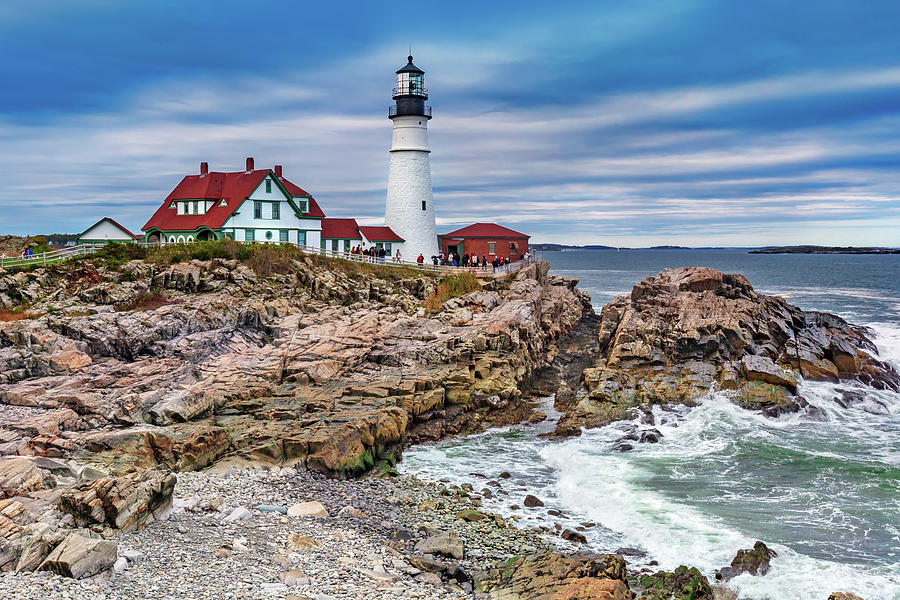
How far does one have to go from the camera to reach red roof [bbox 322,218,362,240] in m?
44.8

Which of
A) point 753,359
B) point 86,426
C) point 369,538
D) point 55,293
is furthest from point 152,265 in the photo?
point 753,359

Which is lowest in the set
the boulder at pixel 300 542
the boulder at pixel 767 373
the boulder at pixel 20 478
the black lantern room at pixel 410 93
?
the boulder at pixel 300 542

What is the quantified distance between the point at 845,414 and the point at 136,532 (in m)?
22.6

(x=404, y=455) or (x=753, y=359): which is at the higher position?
(x=753, y=359)

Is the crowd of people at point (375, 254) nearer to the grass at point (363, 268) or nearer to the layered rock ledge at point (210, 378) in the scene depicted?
the grass at point (363, 268)

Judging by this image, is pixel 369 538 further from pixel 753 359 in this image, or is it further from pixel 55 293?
pixel 55 293

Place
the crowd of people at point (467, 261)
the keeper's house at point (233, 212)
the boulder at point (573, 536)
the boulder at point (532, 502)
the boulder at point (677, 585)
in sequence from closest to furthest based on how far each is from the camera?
1. the boulder at point (677, 585)
2. the boulder at point (573, 536)
3. the boulder at point (532, 502)
4. the keeper's house at point (233, 212)
5. the crowd of people at point (467, 261)

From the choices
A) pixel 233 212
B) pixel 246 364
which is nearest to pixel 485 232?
pixel 233 212

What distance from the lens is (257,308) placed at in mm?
29094

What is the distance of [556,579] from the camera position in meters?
11.5

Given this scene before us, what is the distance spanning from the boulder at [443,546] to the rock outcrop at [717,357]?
886cm

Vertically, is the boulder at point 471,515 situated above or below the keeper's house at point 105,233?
below

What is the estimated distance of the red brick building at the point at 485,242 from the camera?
4956 centimetres

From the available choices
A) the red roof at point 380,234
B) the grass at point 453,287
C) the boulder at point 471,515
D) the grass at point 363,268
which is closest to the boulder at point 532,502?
the boulder at point 471,515
